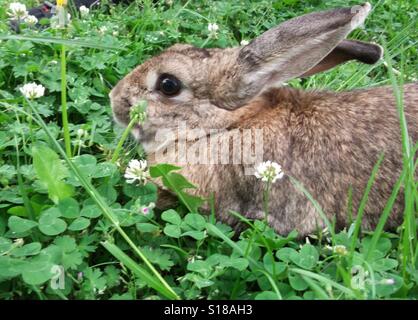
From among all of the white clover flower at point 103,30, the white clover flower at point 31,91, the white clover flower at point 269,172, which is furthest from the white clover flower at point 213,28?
the white clover flower at point 269,172

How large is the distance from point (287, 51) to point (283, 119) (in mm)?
378

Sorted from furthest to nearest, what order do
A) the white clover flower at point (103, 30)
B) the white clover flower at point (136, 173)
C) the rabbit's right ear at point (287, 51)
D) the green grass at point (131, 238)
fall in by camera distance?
the white clover flower at point (103, 30)
the rabbit's right ear at point (287, 51)
the white clover flower at point (136, 173)
the green grass at point (131, 238)

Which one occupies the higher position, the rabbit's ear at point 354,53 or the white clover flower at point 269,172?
the rabbit's ear at point 354,53

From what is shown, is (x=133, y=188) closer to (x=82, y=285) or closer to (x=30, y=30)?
(x=82, y=285)

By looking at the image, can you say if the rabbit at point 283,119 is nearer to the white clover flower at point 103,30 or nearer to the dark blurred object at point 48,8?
the white clover flower at point 103,30

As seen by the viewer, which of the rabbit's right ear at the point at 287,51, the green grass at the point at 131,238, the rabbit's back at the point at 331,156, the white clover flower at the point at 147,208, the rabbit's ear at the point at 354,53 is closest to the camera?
the green grass at the point at 131,238

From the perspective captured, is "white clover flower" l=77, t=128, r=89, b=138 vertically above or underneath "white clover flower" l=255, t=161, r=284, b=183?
above

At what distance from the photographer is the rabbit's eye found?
3.71 m

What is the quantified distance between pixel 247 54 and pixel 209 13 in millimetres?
2141

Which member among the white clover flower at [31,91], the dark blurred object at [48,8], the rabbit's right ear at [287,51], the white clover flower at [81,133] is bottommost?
the white clover flower at [81,133]

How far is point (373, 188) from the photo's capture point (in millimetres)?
3244

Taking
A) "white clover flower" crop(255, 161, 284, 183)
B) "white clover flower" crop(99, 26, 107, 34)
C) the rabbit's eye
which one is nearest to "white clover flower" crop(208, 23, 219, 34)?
"white clover flower" crop(99, 26, 107, 34)

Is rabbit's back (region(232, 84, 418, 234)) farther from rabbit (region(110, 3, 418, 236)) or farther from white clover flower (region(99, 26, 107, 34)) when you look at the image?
white clover flower (region(99, 26, 107, 34))

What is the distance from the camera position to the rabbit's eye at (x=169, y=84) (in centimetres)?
371
